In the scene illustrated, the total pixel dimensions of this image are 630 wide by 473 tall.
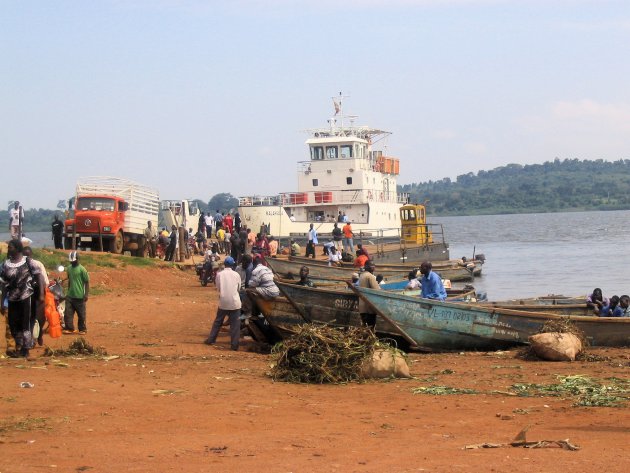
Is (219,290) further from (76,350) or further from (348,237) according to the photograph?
(348,237)

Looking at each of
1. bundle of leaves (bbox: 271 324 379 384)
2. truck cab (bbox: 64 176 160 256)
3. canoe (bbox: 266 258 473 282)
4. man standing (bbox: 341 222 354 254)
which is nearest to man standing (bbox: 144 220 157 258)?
truck cab (bbox: 64 176 160 256)

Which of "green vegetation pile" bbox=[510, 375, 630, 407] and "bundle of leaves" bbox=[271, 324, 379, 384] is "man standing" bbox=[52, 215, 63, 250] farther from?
"green vegetation pile" bbox=[510, 375, 630, 407]

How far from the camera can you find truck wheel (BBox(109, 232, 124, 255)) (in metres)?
36.1

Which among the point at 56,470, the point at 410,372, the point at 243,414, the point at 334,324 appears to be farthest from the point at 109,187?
the point at 56,470

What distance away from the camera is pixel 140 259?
33.9m

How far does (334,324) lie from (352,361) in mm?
4596

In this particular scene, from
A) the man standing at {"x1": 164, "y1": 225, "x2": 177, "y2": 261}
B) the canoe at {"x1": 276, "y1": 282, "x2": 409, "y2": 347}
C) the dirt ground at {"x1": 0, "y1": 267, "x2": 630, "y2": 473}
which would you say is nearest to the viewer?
the dirt ground at {"x1": 0, "y1": 267, "x2": 630, "y2": 473}

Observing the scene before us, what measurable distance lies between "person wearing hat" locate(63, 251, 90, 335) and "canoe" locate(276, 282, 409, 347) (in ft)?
11.2

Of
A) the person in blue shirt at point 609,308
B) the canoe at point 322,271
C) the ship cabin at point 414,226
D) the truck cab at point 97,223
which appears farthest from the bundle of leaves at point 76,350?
the ship cabin at point 414,226

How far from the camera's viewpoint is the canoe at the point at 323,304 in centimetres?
1695

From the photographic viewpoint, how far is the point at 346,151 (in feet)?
160

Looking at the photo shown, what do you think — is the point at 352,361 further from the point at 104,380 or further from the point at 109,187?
the point at 109,187

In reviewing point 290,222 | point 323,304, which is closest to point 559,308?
point 323,304

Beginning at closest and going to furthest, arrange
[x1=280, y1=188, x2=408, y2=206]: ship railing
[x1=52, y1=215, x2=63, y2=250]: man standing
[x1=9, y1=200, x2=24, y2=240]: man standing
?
1. [x1=9, y1=200, x2=24, y2=240]: man standing
2. [x1=52, y1=215, x2=63, y2=250]: man standing
3. [x1=280, y1=188, x2=408, y2=206]: ship railing
